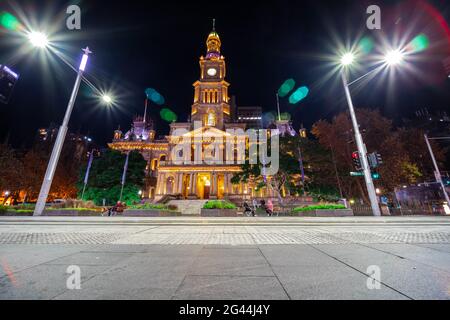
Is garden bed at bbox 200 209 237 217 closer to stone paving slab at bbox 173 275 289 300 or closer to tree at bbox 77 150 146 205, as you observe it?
stone paving slab at bbox 173 275 289 300

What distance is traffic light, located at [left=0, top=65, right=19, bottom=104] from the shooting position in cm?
647

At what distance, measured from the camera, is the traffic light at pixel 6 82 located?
6.47 meters

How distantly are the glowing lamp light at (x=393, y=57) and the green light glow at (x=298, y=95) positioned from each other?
58182 mm

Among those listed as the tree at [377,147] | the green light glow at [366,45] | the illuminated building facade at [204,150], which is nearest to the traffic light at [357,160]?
the green light glow at [366,45]

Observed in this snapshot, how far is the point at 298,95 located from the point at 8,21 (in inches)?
2863

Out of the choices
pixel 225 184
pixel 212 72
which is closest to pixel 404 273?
pixel 225 184

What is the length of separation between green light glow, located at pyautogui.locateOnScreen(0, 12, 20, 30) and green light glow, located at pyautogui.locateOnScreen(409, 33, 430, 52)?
73.2 feet

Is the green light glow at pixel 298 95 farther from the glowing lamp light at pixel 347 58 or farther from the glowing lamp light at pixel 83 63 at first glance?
the glowing lamp light at pixel 83 63

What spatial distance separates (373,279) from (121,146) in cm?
6985

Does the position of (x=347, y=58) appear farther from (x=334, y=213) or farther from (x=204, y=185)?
(x=204, y=185)

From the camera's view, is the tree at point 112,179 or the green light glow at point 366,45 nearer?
the green light glow at point 366,45

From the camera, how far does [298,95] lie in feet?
233

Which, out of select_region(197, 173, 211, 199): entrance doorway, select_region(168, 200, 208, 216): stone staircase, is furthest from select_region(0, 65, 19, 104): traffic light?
select_region(197, 173, 211, 199): entrance doorway
